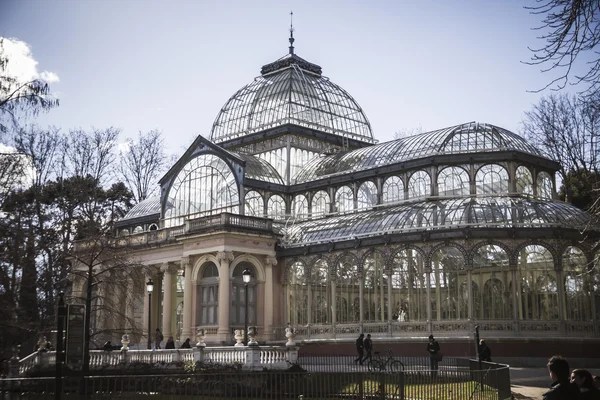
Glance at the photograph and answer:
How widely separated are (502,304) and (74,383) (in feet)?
68.9

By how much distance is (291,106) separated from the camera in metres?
52.2

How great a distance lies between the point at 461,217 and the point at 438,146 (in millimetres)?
6148

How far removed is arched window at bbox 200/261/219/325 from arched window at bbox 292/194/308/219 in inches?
293

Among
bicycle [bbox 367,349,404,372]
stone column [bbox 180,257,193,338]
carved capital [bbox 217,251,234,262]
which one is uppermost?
carved capital [bbox 217,251,234,262]

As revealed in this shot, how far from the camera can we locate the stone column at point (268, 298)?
43.0 m

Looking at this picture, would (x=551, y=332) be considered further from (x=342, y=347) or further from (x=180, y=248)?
(x=180, y=248)

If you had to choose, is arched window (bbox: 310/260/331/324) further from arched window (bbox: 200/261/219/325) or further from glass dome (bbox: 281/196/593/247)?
arched window (bbox: 200/261/219/325)

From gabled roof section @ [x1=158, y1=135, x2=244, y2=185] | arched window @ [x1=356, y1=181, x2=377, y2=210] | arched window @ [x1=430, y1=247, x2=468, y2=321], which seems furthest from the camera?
gabled roof section @ [x1=158, y1=135, x2=244, y2=185]

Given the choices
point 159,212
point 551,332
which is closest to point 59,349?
point 551,332

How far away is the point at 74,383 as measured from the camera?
21766 millimetres

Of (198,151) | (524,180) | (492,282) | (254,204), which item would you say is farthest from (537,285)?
(198,151)

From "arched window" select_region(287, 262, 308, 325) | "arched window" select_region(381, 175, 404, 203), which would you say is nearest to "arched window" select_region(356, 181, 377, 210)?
"arched window" select_region(381, 175, 404, 203)

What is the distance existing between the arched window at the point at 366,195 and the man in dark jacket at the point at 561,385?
34.6 m

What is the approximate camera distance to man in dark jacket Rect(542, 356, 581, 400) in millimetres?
9789
